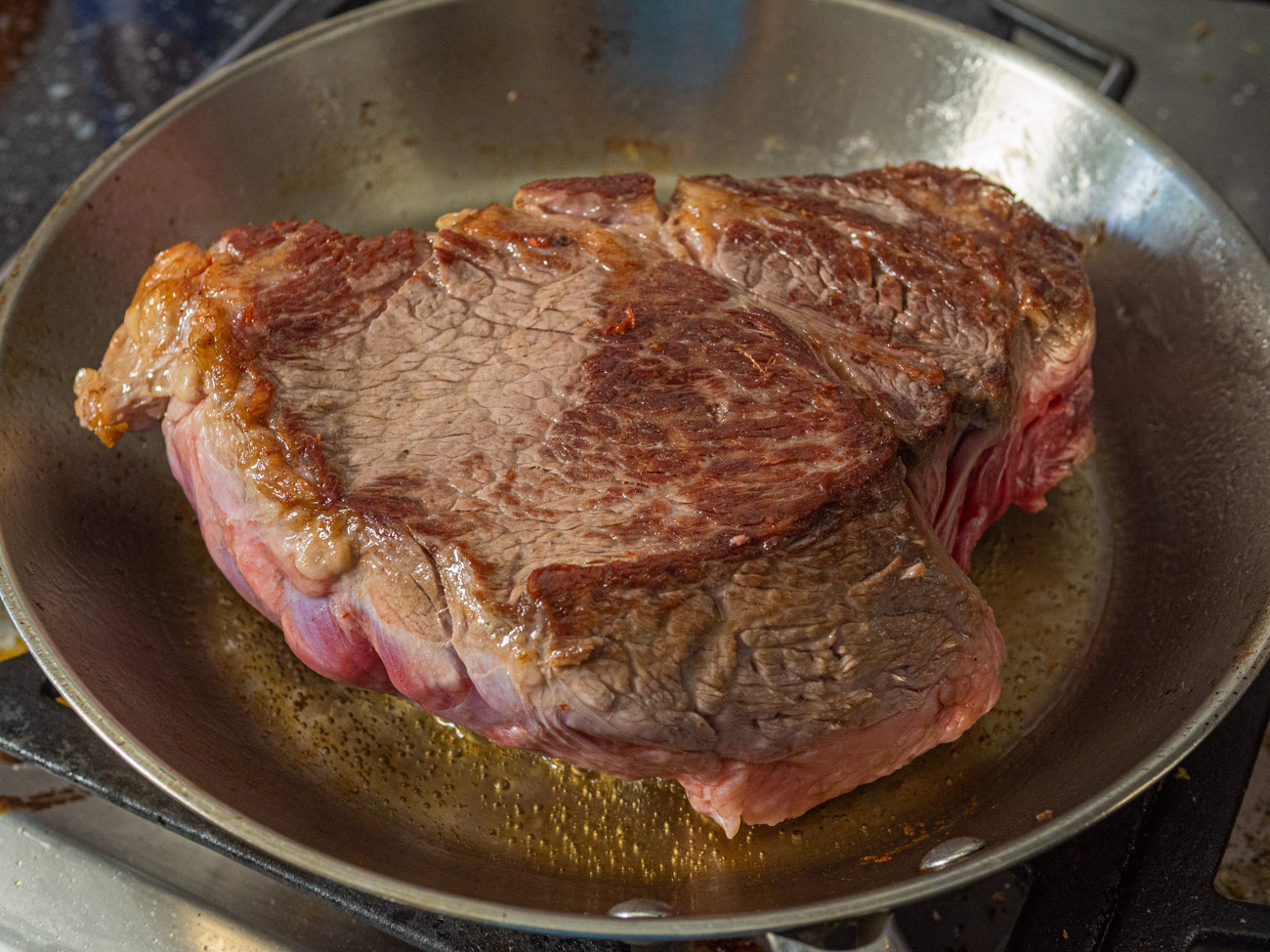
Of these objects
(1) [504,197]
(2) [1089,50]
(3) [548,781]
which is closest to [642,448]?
(3) [548,781]

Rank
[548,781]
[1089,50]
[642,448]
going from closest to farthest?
[642,448], [548,781], [1089,50]

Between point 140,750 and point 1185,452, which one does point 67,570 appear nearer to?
point 140,750

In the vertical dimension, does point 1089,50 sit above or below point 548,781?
above

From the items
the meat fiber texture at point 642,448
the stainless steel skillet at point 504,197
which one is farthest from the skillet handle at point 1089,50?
the meat fiber texture at point 642,448

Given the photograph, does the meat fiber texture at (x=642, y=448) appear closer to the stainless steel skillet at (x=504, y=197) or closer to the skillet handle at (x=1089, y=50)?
the stainless steel skillet at (x=504, y=197)

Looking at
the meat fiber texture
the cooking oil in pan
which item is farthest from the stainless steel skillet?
the meat fiber texture

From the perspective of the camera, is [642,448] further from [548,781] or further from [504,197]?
[504,197]

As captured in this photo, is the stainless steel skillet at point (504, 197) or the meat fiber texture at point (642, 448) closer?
the meat fiber texture at point (642, 448)
